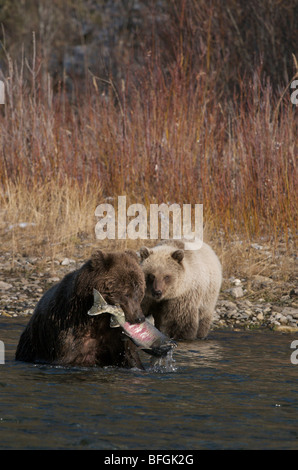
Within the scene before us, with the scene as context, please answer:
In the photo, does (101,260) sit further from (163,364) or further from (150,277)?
(150,277)

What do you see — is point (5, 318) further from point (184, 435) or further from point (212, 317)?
point (184, 435)

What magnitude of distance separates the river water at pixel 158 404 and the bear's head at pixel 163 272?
105cm

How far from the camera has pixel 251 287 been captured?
33.6 ft

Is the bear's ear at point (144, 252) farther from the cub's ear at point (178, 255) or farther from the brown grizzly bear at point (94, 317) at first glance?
the brown grizzly bear at point (94, 317)

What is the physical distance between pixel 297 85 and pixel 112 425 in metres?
11.2

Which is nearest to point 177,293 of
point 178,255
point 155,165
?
point 178,255

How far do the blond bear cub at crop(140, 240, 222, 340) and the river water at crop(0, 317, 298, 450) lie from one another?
3.26ft

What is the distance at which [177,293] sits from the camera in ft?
28.2

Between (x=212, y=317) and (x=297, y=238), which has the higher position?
(x=297, y=238)

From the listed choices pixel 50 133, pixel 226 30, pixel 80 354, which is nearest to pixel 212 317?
pixel 80 354

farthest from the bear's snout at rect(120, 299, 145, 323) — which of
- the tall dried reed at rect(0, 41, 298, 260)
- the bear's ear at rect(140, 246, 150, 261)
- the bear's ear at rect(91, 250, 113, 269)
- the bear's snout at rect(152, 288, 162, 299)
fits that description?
the tall dried reed at rect(0, 41, 298, 260)

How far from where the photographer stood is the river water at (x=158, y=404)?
15.9 feet

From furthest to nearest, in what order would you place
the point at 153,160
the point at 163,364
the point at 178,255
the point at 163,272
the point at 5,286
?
the point at 153,160
the point at 5,286
the point at 178,255
the point at 163,272
the point at 163,364

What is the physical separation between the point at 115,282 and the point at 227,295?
13.1 ft
